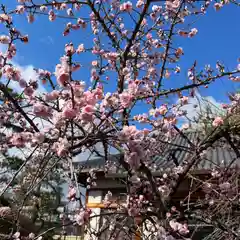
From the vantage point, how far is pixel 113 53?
3.88 metres

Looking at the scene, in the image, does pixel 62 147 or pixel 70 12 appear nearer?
pixel 62 147

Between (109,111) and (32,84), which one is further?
(32,84)

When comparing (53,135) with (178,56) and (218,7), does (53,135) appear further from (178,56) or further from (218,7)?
(218,7)

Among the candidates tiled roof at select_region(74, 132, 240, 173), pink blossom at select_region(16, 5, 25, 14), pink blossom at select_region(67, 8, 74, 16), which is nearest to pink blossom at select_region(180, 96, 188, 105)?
tiled roof at select_region(74, 132, 240, 173)

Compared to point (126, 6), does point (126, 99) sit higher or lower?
lower

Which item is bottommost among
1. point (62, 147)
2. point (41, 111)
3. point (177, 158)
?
point (62, 147)

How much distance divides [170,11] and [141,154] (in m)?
2.88

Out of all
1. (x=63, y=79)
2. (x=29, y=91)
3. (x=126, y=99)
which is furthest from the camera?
(x=29, y=91)

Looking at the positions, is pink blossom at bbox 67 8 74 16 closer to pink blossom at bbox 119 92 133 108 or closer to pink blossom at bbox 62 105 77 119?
pink blossom at bbox 119 92 133 108

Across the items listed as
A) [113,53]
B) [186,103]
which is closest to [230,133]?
[186,103]

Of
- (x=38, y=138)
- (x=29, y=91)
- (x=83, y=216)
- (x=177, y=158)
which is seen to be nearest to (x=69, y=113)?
(x=38, y=138)

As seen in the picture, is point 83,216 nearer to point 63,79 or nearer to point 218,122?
point 63,79

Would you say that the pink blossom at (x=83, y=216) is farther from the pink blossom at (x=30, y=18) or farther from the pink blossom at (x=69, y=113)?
the pink blossom at (x=30, y=18)

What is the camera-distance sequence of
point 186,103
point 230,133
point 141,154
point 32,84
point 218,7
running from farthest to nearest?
1. point 218,7
2. point 186,103
3. point 230,133
4. point 32,84
5. point 141,154
